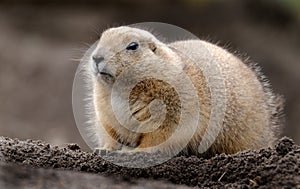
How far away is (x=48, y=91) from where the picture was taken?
16297mm

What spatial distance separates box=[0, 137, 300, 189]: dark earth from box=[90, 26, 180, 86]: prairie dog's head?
76 centimetres

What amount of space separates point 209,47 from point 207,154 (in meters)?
1.19

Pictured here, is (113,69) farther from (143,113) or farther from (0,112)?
(0,112)

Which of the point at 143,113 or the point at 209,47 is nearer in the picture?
the point at 143,113

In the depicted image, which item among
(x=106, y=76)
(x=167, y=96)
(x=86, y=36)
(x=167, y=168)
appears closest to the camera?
(x=167, y=168)

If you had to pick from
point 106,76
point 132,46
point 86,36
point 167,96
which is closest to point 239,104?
point 167,96

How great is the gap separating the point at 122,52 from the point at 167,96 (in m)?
0.57

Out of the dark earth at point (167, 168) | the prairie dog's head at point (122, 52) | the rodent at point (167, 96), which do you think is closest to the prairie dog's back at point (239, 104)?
the rodent at point (167, 96)

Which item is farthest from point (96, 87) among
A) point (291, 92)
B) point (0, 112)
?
point (291, 92)

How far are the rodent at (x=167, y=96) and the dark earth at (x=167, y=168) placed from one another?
507mm

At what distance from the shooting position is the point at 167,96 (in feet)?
21.9

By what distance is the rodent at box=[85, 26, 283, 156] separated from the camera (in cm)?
656

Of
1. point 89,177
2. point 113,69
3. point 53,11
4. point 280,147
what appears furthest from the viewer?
point 53,11

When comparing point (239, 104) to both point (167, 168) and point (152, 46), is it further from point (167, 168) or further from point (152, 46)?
point (167, 168)
